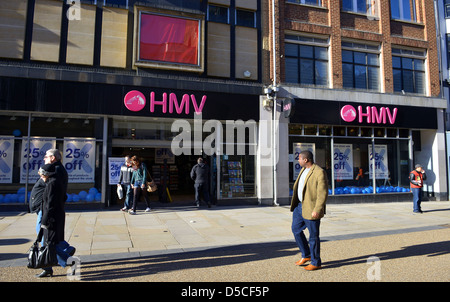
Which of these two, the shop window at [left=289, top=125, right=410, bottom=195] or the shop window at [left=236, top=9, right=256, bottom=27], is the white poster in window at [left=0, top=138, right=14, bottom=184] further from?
the shop window at [left=289, top=125, right=410, bottom=195]

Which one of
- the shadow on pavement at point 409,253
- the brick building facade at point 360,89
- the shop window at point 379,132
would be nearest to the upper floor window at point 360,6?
the brick building facade at point 360,89

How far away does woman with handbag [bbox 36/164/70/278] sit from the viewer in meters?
4.13

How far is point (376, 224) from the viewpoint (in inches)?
336

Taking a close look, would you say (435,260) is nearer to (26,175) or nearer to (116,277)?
(116,277)

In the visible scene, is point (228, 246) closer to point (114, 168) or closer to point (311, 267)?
point (311, 267)

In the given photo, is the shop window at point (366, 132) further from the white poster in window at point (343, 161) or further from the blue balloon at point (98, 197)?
the blue balloon at point (98, 197)

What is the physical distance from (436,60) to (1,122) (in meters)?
19.0

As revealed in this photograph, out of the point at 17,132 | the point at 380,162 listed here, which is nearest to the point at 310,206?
→ the point at 17,132

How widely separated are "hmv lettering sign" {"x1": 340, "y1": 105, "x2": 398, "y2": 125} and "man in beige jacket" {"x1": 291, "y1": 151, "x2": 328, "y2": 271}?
9.26 m

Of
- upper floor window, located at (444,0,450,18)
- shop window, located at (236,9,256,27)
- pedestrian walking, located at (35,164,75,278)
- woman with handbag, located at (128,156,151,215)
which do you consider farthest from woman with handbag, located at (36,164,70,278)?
upper floor window, located at (444,0,450,18)

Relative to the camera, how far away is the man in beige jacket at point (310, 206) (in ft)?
14.7

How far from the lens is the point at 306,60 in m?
13.1

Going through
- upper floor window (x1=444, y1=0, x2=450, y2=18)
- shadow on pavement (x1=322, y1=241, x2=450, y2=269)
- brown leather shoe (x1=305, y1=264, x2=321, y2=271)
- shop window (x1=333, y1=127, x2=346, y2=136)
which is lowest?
shadow on pavement (x1=322, y1=241, x2=450, y2=269)

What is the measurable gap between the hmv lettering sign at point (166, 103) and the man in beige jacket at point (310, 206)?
275 inches
